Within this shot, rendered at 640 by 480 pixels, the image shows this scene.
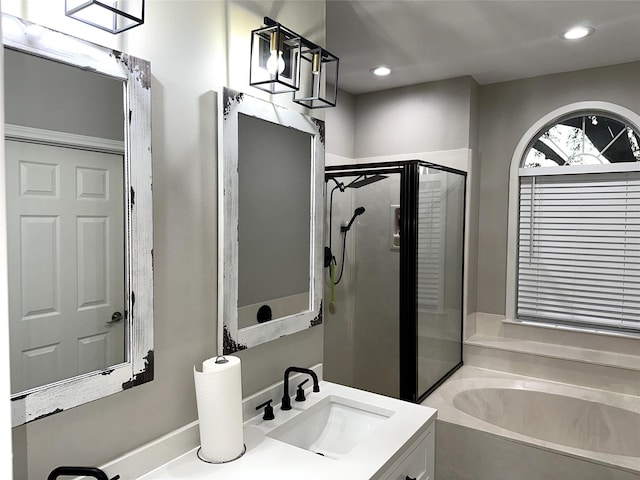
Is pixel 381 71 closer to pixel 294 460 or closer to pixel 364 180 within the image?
pixel 364 180

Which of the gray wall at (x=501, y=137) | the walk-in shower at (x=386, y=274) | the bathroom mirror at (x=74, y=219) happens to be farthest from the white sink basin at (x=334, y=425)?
the gray wall at (x=501, y=137)

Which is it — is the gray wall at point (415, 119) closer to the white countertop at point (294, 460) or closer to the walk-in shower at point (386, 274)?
the walk-in shower at point (386, 274)

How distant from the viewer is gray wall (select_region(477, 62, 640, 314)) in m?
3.16

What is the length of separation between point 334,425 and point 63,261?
3.93 feet

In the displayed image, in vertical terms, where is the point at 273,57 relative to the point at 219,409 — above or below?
above

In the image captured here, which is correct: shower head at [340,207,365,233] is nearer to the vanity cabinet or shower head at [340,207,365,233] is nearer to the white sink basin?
the white sink basin

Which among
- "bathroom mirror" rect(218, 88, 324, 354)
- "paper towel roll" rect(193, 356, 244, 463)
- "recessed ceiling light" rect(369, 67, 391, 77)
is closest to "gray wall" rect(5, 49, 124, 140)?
"bathroom mirror" rect(218, 88, 324, 354)

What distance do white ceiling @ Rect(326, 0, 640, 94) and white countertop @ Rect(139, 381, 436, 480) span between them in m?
1.84

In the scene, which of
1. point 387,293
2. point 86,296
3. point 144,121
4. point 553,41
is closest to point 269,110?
point 144,121

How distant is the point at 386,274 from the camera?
2.73m

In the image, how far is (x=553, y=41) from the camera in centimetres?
Result: 264

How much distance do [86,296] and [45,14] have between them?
657 mm

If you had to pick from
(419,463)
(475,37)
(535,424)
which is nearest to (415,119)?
(475,37)

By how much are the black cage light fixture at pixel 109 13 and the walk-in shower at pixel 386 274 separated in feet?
5.60
